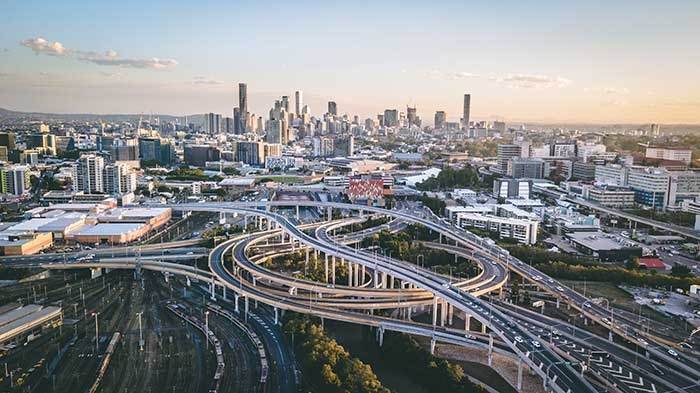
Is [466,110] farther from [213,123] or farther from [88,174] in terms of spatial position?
[88,174]

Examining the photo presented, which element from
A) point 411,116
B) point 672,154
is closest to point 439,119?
point 411,116

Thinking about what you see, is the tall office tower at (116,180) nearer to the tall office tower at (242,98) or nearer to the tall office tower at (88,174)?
the tall office tower at (88,174)

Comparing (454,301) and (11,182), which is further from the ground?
(11,182)

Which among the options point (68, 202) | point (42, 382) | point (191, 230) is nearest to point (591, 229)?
point (191, 230)

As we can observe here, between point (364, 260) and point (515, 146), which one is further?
point (515, 146)

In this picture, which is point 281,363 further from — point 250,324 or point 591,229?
point 591,229

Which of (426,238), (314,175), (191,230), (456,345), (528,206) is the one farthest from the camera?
(314,175)
